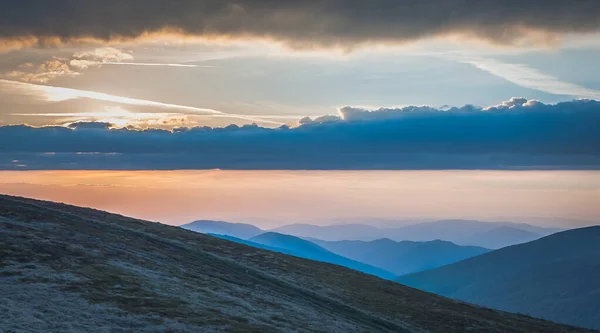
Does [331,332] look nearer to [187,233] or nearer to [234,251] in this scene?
[234,251]

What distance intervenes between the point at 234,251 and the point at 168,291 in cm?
4506

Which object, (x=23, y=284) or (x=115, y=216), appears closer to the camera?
(x=23, y=284)

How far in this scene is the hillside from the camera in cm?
5147

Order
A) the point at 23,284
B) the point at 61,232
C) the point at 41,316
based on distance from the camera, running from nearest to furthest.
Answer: the point at 41,316 → the point at 23,284 → the point at 61,232

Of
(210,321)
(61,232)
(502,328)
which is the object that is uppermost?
(61,232)

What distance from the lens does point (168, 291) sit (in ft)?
206

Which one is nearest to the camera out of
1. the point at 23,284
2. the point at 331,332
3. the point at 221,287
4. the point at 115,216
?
the point at 23,284

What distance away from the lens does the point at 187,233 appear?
11838 centimetres

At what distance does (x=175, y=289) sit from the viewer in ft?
211

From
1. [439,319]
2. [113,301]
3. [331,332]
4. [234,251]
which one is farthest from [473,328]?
[113,301]

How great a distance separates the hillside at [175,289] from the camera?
5147 centimetres

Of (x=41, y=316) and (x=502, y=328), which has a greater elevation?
(x=41, y=316)

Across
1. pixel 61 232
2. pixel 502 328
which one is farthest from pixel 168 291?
pixel 502 328

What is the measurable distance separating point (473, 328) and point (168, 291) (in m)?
45.2
